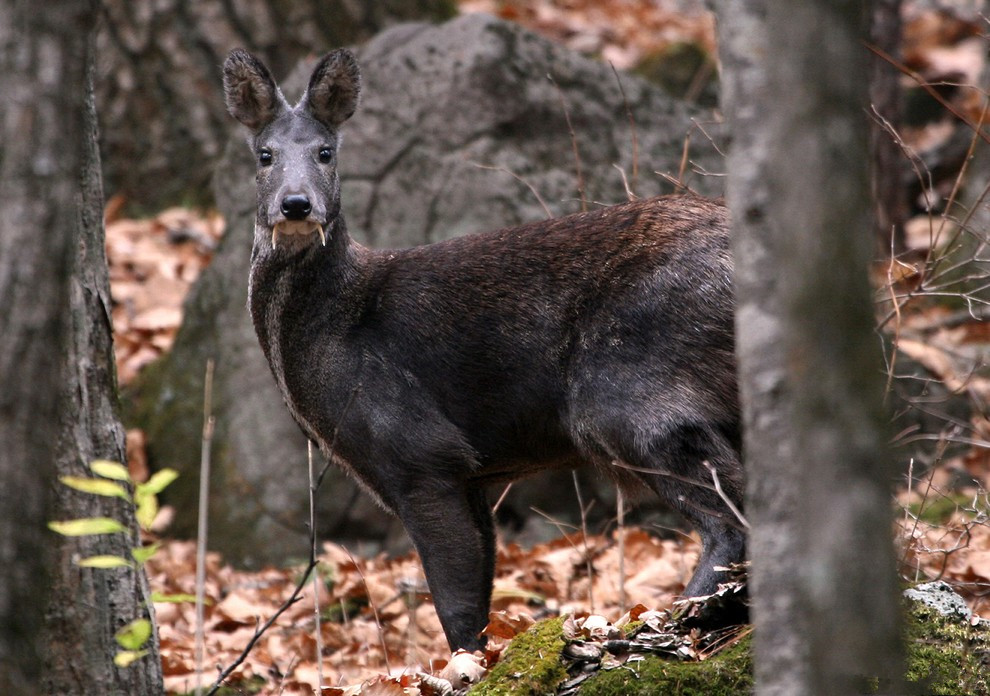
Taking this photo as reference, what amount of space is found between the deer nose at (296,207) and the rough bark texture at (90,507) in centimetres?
182

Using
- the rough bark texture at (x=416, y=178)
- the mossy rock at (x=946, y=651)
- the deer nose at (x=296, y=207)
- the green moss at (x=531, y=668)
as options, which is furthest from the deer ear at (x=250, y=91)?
the mossy rock at (x=946, y=651)

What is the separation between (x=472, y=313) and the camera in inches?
228

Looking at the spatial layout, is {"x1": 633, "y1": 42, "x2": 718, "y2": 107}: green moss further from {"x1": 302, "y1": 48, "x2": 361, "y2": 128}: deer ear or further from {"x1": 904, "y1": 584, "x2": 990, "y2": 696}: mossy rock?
{"x1": 904, "y1": 584, "x2": 990, "y2": 696}: mossy rock

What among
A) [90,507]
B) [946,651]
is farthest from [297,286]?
[946,651]

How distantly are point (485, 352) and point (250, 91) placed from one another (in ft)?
6.41

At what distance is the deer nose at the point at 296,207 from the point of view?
573cm

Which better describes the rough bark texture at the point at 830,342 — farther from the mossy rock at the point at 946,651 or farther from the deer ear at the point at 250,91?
the deer ear at the point at 250,91

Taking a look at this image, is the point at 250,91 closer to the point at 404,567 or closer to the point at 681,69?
the point at 404,567

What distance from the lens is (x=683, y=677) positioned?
379cm

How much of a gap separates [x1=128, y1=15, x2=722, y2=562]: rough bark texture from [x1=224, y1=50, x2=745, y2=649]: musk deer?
2.12 m

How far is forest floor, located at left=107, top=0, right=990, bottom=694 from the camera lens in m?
5.46

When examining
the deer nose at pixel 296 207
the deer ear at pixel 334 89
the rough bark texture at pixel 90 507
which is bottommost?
the rough bark texture at pixel 90 507

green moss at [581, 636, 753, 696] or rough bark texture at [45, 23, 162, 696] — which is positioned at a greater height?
rough bark texture at [45, 23, 162, 696]

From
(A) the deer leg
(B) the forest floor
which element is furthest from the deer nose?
(B) the forest floor
